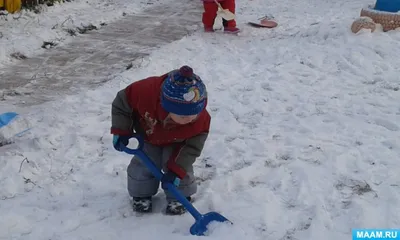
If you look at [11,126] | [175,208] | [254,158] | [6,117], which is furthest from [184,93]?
[6,117]

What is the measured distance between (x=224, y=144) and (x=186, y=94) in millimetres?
1369

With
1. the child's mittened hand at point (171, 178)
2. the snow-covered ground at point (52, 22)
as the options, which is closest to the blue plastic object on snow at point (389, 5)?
the snow-covered ground at point (52, 22)

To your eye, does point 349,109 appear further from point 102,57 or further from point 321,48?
point 102,57

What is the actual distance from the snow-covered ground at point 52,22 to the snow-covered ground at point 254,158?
160cm

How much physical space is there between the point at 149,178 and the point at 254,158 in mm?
901

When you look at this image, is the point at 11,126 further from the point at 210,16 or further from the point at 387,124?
the point at 210,16

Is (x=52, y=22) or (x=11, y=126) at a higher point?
(x=11, y=126)

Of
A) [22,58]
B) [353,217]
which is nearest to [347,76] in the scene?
[353,217]

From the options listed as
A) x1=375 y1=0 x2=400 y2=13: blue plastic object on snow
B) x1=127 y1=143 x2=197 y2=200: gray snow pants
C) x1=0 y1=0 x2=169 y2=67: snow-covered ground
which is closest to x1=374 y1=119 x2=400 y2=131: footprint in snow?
x1=127 y1=143 x2=197 y2=200: gray snow pants

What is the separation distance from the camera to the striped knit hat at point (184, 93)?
2.45m

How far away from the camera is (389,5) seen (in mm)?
6727

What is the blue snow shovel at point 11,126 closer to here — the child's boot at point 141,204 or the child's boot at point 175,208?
the child's boot at point 141,204

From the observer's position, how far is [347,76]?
5246 mm

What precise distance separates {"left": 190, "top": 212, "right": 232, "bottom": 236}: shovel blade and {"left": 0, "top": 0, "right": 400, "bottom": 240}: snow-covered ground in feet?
0.15
